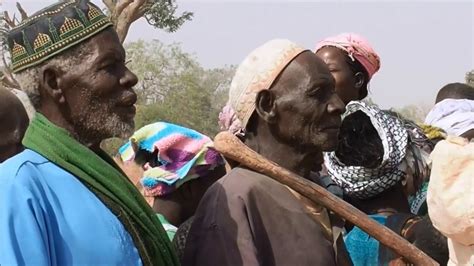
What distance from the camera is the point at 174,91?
35688 millimetres

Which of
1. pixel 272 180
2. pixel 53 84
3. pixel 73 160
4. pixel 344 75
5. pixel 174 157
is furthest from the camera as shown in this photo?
pixel 344 75

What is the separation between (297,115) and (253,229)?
0.43 m

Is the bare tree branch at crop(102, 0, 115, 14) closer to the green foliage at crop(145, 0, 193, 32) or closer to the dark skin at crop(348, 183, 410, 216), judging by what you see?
the green foliage at crop(145, 0, 193, 32)

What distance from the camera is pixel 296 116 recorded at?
108 inches

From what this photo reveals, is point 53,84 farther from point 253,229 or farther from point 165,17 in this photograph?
point 165,17

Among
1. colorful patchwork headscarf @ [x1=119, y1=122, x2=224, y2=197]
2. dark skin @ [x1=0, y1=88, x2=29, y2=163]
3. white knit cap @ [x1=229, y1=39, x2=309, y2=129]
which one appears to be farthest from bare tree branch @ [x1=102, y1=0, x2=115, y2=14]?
white knit cap @ [x1=229, y1=39, x2=309, y2=129]

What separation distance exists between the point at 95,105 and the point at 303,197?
78 centimetres

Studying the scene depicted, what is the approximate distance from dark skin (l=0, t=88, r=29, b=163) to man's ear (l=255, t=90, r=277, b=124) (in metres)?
1.52

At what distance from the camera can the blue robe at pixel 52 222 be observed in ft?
7.02

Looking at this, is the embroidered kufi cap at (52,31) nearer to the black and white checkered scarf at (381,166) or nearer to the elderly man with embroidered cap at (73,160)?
the elderly man with embroidered cap at (73,160)

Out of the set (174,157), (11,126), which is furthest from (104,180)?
(11,126)

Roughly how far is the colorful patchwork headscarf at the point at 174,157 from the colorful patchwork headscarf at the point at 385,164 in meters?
0.63

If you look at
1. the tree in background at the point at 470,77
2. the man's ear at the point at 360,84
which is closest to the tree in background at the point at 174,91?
the tree in background at the point at 470,77

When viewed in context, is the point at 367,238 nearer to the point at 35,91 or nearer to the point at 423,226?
the point at 423,226
